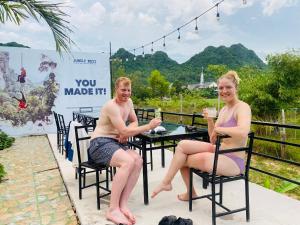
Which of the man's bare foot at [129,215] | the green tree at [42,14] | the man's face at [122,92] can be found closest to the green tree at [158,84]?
the green tree at [42,14]

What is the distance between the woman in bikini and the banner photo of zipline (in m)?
6.24

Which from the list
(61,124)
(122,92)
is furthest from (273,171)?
(122,92)

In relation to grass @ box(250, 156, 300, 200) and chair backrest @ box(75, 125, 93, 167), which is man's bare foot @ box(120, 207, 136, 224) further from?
grass @ box(250, 156, 300, 200)

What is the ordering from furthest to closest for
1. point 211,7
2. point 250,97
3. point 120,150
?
point 250,97 → point 211,7 → point 120,150

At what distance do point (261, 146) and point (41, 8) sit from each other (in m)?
8.55

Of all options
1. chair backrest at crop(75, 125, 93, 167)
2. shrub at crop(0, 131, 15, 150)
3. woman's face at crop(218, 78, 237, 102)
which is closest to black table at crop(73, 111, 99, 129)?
chair backrest at crop(75, 125, 93, 167)

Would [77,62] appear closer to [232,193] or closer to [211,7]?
[211,7]

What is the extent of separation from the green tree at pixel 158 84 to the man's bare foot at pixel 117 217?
124 ft

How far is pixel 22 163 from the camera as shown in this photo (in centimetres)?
519

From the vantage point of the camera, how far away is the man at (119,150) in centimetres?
263

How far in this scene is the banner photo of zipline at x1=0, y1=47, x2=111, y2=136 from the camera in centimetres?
848

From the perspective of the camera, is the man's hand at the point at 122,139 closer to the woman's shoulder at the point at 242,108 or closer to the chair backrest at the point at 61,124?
the woman's shoulder at the point at 242,108

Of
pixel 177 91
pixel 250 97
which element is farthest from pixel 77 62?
pixel 177 91

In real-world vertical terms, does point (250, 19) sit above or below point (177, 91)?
above
